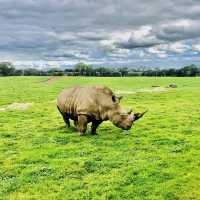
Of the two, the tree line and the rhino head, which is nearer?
the rhino head

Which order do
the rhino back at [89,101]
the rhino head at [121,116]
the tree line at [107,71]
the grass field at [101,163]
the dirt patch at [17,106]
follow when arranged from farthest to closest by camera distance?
the tree line at [107,71], the dirt patch at [17,106], the rhino back at [89,101], the rhino head at [121,116], the grass field at [101,163]

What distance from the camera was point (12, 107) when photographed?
123 ft

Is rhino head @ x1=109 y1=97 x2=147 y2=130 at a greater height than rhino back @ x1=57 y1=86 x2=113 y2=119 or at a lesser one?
lesser

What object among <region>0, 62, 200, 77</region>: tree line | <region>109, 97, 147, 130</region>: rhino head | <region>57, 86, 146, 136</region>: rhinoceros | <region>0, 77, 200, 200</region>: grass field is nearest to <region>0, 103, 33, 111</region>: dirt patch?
<region>0, 77, 200, 200</region>: grass field

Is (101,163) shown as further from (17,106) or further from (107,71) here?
(107,71)

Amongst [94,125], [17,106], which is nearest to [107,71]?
[17,106]

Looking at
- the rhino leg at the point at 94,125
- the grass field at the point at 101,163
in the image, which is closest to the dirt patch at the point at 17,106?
the grass field at the point at 101,163

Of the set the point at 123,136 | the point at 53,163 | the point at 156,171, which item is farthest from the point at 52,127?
the point at 156,171

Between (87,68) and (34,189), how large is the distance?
124m

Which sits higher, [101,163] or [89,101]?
[89,101]

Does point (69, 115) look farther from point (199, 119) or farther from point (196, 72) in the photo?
point (196, 72)

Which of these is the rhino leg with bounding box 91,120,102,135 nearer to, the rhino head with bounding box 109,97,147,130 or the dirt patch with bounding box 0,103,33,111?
the rhino head with bounding box 109,97,147,130

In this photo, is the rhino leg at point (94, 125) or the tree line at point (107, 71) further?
the tree line at point (107, 71)

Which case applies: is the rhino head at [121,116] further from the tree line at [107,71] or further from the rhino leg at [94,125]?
the tree line at [107,71]
